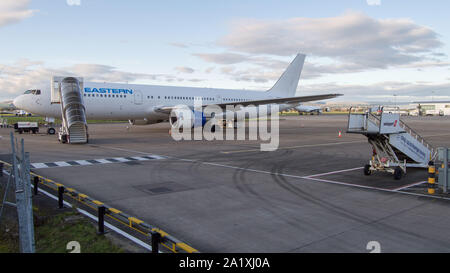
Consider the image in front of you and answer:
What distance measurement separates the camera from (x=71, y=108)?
2691 cm

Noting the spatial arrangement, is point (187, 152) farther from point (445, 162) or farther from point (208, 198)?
point (445, 162)

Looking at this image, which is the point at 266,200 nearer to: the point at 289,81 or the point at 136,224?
the point at 136,224

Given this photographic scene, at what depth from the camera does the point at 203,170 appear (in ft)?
51.0

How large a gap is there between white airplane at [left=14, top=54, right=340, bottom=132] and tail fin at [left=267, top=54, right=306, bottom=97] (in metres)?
5.33

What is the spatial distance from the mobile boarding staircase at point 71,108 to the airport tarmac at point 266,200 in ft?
21.5

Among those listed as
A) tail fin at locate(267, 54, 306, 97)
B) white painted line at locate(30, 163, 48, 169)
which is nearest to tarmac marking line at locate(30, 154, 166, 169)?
white painted line at locate(30, 163, 48, 169)

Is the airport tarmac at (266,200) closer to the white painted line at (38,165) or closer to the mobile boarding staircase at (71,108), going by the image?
the white painted line at (38,165)

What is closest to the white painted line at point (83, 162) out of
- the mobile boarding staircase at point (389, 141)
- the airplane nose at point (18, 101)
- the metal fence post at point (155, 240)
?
the metal fence post at point (155, 240)

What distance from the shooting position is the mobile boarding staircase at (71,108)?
2597 cm

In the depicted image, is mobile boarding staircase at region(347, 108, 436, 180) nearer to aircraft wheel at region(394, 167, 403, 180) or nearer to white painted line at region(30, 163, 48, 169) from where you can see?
aircraft wheel at region(394, 167, 403, 180)
